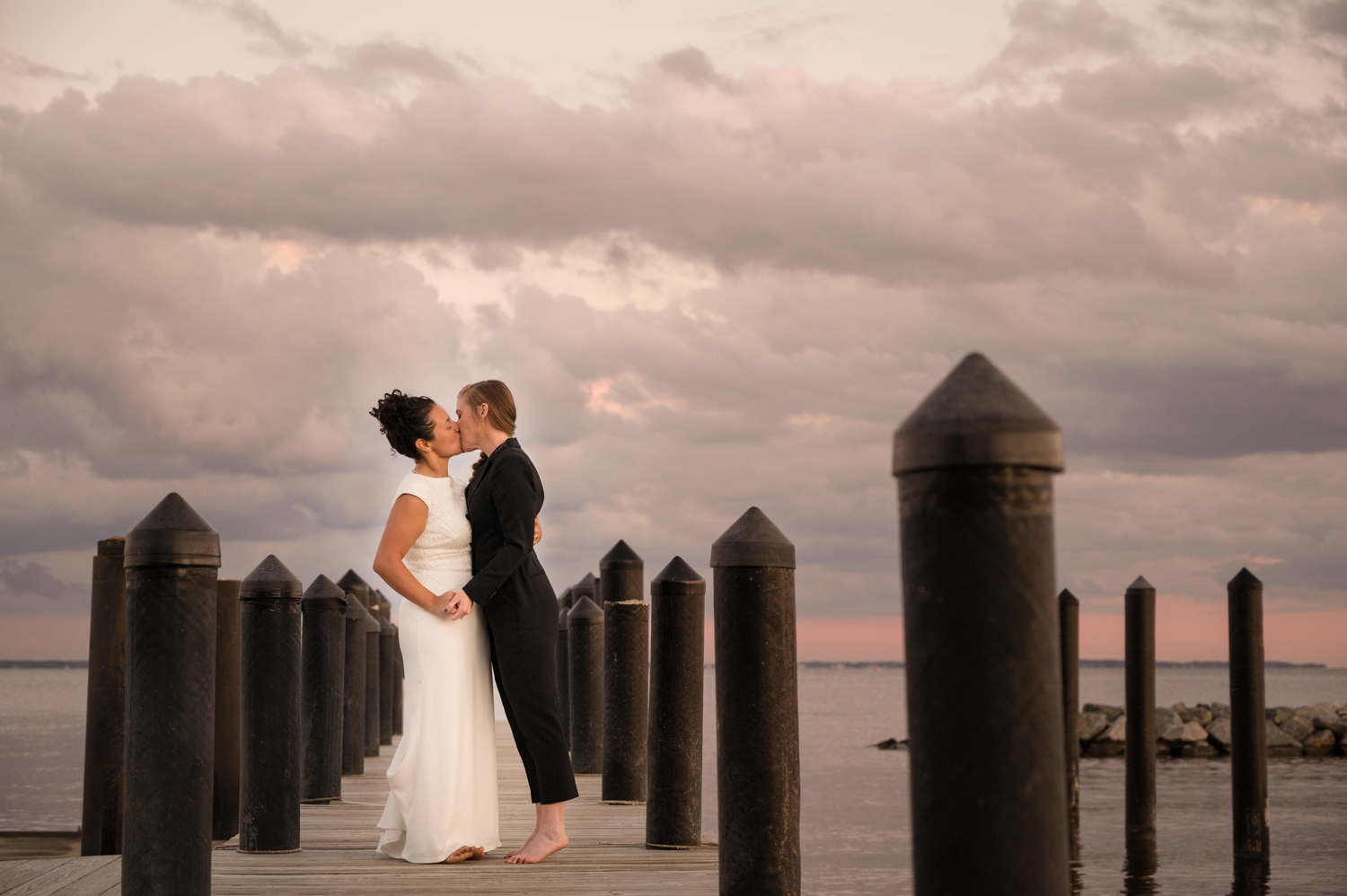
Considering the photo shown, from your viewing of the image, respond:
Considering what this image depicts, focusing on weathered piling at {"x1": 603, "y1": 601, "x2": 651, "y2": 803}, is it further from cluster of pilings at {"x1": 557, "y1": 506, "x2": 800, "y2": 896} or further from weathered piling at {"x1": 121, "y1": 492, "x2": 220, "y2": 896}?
weathered piling at {"x1": 121, "y1": 492, "x2": 220, "y2": 896}

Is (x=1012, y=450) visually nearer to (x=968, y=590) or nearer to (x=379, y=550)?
(x=968, y=590)

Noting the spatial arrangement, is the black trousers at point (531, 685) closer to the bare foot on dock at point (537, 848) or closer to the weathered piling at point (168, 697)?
the bare foot on dock at point (537, 848)

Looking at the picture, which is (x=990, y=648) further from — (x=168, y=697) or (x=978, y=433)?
(x=168, y=697)

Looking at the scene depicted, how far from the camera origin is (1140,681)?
17.5 meters

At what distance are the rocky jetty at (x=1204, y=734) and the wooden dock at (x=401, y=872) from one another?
113ft

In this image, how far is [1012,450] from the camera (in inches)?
86.9

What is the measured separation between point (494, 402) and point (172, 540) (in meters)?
2.41

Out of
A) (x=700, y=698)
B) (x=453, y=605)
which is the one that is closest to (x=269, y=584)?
(x=453, y=605)

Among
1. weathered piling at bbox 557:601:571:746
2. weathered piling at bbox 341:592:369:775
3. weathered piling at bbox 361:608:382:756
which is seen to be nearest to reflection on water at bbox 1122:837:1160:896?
weathered piling at bbox 557:601:571:746

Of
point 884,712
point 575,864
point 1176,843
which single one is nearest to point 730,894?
point 575,864

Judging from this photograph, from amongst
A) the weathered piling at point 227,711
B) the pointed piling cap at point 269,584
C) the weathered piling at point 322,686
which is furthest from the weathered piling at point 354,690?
the pointed piling cap at point 269,584

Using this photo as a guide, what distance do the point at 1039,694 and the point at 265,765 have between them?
14.5 feet

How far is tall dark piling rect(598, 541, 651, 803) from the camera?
8391mm

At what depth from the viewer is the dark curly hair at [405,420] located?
5.84 meters
